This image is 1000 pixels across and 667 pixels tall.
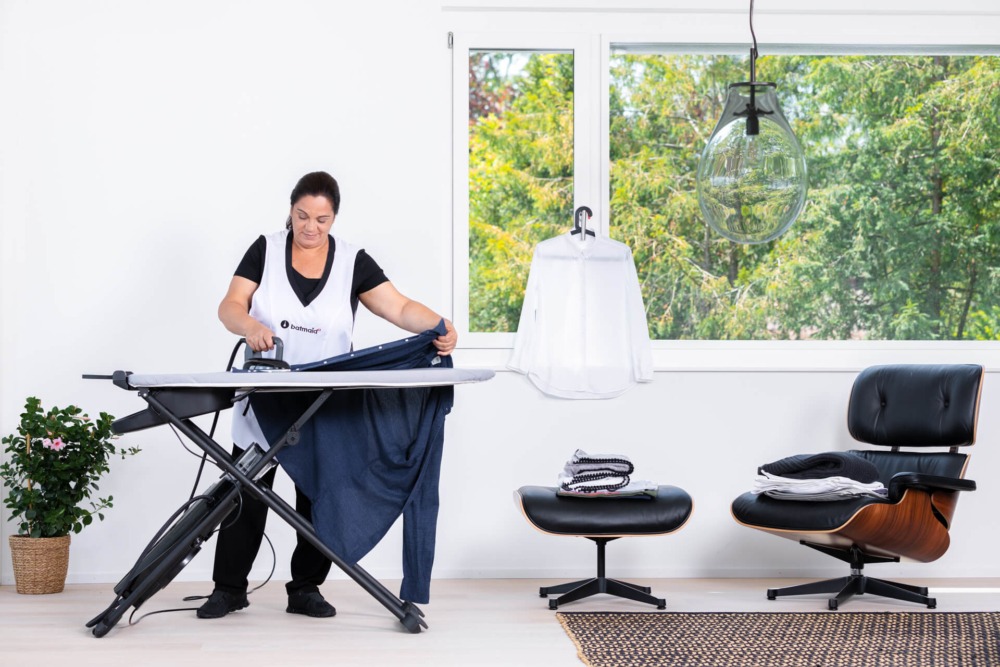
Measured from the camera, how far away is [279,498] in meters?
2.48

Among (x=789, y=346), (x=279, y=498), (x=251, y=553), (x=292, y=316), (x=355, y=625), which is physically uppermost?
(x=292, y=316)

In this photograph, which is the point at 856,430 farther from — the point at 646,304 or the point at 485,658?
the point at 485,658

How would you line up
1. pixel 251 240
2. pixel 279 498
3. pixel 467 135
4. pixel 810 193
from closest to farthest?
pixel 279 498
pixel 251 240
pixel 467 135
pixel 810 193

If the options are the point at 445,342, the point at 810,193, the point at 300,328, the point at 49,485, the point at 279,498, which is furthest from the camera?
the point at 810,193

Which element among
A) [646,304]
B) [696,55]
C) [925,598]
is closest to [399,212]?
[646,304]

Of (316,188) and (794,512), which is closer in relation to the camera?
(316,188)

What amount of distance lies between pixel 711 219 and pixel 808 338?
4.01 feet

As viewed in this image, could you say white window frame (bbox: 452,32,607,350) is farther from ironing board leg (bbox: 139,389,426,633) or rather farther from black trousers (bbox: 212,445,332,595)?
ironing board leg (bbox: 139,389,426,633)

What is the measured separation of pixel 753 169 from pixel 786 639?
139cm

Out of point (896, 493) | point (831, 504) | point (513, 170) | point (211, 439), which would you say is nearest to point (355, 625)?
point (211, 439)

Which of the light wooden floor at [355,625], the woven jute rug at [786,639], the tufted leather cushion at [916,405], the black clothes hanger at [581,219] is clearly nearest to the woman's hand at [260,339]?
the light wooden floor at [355,625]

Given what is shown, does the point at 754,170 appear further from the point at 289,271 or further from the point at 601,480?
the point at 289,271

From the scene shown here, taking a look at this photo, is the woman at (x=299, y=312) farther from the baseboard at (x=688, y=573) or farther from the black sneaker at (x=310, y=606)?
the baseboard at (x=688, y=573)

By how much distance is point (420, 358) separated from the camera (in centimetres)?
259
